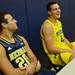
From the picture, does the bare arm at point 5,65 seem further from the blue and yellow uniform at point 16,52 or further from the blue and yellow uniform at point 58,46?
the blue and yellow uniform at point 58,46

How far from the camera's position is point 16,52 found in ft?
8.09

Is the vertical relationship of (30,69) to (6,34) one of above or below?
below

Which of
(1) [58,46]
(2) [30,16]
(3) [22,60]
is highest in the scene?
(2) [30,16]

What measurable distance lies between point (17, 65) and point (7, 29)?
0.36m

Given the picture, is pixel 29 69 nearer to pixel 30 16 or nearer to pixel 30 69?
pixel 30 69

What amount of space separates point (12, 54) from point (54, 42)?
2.55 ft

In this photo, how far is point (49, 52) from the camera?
306 cm

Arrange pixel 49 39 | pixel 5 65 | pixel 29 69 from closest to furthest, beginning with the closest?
pixel 5 65
pixel 29 69
pixel 49 39

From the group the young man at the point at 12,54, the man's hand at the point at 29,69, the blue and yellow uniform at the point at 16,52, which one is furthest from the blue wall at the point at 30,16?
the man's hand at the point at 29,69

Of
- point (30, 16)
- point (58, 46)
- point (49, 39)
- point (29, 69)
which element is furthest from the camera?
point (30, 16)

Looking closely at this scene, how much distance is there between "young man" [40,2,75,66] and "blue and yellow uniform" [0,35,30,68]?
484mm

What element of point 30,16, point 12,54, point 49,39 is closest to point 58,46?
point 49,39

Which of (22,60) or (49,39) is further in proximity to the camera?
(49,39)

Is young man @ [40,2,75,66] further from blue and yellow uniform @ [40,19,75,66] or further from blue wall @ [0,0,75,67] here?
blue wall @ [0,0,75,67]
